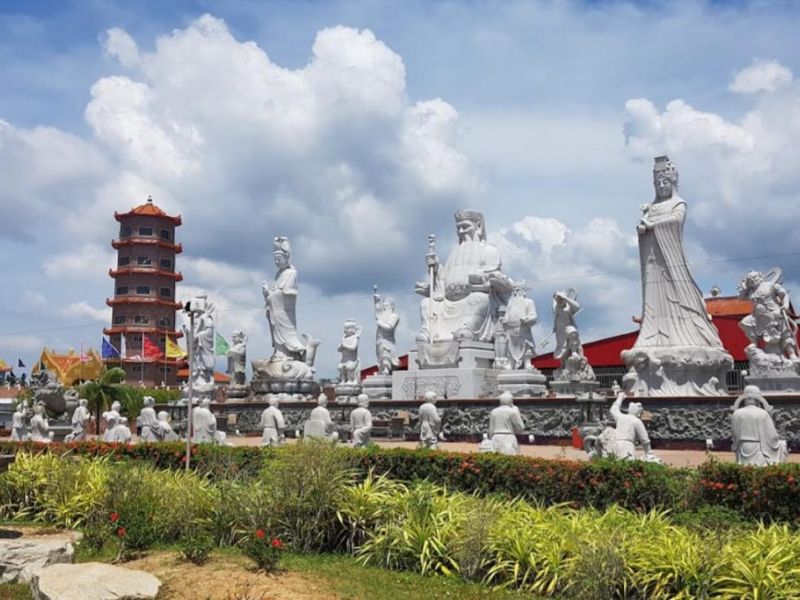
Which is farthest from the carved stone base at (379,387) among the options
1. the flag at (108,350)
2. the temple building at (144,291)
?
the temple building at (144,291)

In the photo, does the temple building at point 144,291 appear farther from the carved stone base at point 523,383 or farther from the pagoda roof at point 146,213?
the carved stone base at point 523,383

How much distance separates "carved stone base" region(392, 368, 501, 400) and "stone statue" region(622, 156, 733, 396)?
4.37 meters

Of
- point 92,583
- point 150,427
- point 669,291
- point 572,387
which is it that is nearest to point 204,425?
point 150,427

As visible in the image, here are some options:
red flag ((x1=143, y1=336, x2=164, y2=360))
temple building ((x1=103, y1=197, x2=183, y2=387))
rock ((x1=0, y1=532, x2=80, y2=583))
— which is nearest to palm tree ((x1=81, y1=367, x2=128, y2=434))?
rock ((x1=0, y1=532, x2=80, y2=583))

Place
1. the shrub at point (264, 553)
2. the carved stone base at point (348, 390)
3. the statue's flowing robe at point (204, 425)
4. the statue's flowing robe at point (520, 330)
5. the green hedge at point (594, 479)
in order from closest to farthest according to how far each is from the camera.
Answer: the shrub at point (264, 553) → the green hedge at point (594, 479) → the statue's flowing robe at point (204, 425) → the statue's flowing robe at point (520, 330) → the carved stone base at point (348, 390)

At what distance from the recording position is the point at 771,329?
18812mm

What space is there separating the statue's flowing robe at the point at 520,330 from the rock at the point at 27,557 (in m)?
16.7

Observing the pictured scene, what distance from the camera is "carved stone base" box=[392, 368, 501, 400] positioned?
2303cm

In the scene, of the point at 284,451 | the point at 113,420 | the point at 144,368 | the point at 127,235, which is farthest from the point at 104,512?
the point at 127,235

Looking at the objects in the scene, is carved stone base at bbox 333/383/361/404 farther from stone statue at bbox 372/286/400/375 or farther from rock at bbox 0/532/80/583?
rock at bbox 0/532/80/583

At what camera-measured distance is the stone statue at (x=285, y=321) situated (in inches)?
1141

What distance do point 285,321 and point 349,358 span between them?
287cm

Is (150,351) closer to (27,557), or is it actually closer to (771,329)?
(771,329)

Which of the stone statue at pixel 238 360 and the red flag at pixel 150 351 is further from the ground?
the red flag at pixel 150 351
